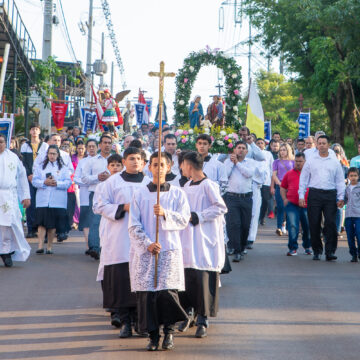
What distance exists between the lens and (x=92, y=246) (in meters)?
13.4

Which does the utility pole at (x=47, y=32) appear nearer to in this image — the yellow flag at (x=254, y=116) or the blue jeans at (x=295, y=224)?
the yellow flag at (x=254, y=116)

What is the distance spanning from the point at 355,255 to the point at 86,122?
64.3 ft

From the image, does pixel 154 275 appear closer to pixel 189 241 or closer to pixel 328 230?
pixel 189 241

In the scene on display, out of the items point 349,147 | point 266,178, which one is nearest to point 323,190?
point 266,178

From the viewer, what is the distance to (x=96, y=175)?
13789 mm

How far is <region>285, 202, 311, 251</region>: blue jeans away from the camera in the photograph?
14.7 metres

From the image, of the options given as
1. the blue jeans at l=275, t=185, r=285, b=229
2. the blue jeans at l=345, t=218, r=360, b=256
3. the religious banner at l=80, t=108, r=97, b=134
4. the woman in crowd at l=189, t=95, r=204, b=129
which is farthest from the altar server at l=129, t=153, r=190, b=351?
the religious banner at l=80, t=108, r=97, b=134

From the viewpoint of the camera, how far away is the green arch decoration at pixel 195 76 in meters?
19.0

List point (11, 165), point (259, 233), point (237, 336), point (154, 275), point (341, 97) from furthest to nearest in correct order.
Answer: point (341, 97)
point (259, 233)
point (11, 165)
point (237, 336)
point (154, 275)

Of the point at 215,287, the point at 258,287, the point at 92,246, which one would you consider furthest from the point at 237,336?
the point at 92,246

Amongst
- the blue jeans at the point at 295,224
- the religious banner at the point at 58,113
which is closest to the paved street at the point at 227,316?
the blue jeans at the point at 295,224

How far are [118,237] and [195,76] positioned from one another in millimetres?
11692

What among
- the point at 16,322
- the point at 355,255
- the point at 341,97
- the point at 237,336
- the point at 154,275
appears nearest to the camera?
the point at 154,275

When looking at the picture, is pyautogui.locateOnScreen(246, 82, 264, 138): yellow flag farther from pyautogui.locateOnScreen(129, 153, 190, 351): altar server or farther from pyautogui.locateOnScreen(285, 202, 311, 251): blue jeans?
pyautogui.locateOnScreen(129, 153, 190, 351): altar server
